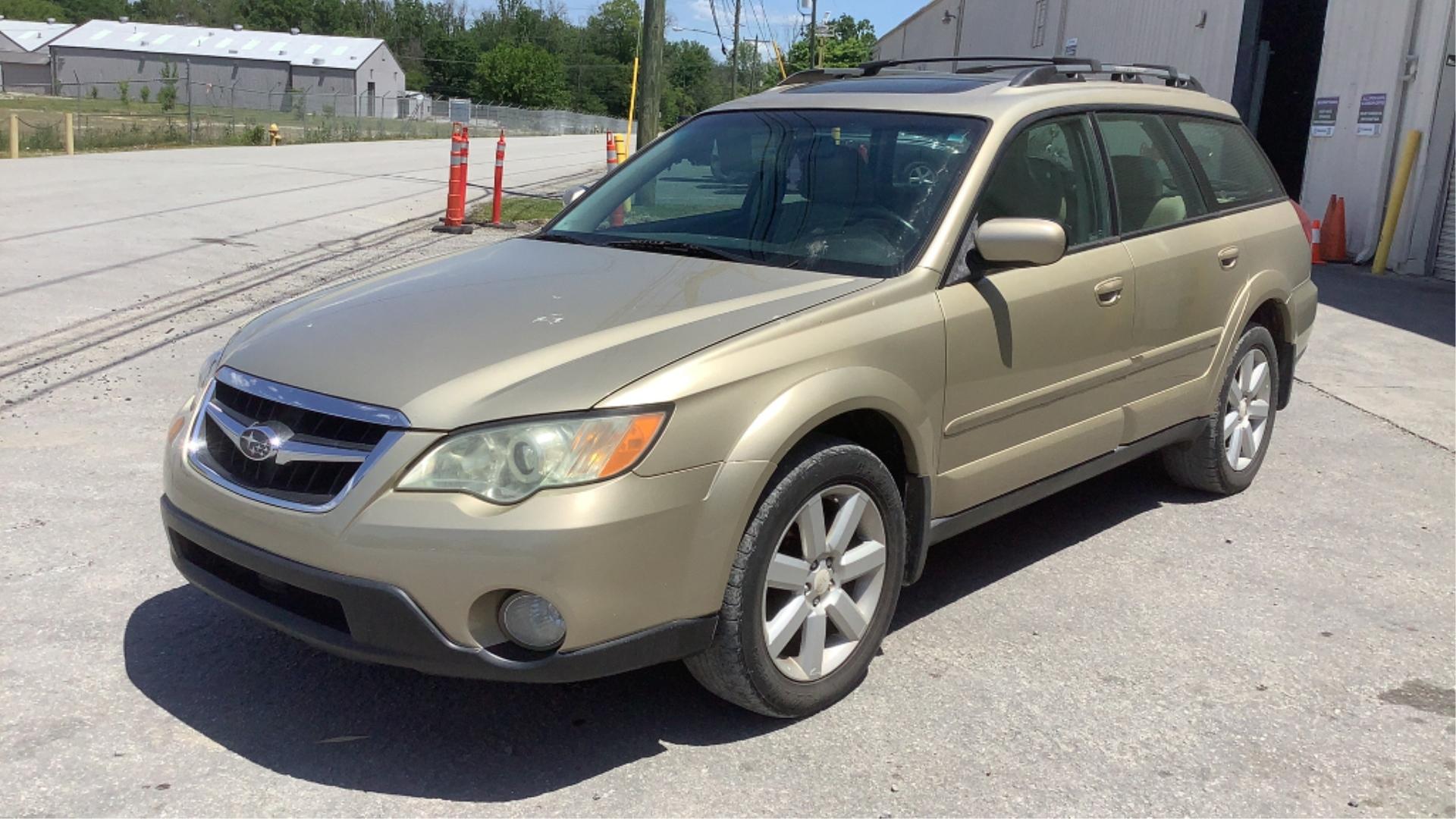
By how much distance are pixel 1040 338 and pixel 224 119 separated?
48.0m

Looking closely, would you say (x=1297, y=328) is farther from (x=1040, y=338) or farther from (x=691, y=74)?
(x=691, y=74)

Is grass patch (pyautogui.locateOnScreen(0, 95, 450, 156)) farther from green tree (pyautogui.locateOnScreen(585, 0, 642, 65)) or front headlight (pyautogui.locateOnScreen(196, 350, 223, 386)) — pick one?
green tree (pyautogui.locateOnScreen(585, 0, 642, 65))

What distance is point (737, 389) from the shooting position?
322 centimetres

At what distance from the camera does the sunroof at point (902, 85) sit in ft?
15.5

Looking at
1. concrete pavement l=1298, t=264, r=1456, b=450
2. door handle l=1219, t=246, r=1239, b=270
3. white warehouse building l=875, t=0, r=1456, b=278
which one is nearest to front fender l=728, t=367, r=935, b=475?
door handle l=1219, t=246, r=1239, b=270

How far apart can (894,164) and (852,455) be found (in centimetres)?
126

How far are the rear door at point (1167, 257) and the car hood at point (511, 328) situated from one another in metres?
1.53

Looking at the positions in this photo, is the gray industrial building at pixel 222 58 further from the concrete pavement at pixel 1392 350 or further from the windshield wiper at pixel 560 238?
the windshield wiper at pixel 560 238

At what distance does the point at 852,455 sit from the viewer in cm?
350

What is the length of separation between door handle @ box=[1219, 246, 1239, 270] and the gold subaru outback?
0.05 ft

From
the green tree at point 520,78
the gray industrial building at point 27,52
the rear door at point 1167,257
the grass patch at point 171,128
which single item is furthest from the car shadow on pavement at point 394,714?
the green tree at point 520,78

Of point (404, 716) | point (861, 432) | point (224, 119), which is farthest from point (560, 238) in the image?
point (224, 119)

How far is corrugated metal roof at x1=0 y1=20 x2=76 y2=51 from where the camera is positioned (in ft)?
349

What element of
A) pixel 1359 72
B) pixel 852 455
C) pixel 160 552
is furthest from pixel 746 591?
pixel 1359 72
